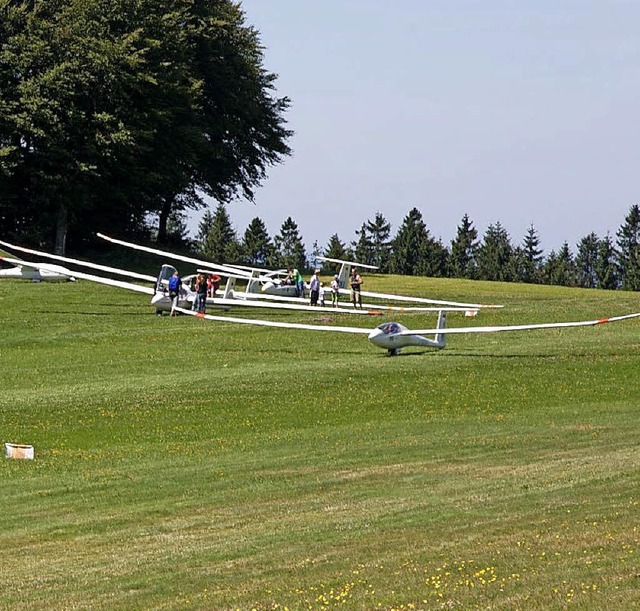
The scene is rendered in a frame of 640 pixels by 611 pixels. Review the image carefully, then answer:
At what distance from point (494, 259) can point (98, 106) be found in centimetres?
9354

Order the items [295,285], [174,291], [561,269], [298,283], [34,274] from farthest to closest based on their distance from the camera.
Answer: [561,269]
[295,285]
[298,283]
[34,274]
[174,291]

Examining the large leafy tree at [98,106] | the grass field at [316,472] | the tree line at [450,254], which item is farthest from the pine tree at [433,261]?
the grass field at [316,472]

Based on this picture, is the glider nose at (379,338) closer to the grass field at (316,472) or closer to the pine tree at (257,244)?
the grass field at (316,472)

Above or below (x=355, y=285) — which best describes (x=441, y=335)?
below

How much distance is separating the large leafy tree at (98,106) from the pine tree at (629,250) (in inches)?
3237

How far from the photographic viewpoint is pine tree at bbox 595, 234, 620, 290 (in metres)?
157

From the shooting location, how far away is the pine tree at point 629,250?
497 ft

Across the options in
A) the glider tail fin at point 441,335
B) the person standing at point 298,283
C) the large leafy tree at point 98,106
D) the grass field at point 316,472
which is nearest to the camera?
the grass field at point 316,472

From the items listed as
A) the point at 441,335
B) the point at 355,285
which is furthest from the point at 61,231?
the point at 441,335

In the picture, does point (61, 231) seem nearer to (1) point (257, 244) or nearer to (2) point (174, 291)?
(2) point (174, 291)

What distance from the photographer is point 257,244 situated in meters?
160

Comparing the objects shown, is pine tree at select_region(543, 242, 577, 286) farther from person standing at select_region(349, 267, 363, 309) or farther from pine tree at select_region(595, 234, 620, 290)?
person standing at select_region(349, 267, 363, 309)

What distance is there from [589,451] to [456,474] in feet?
10.9

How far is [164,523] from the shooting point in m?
17.3
